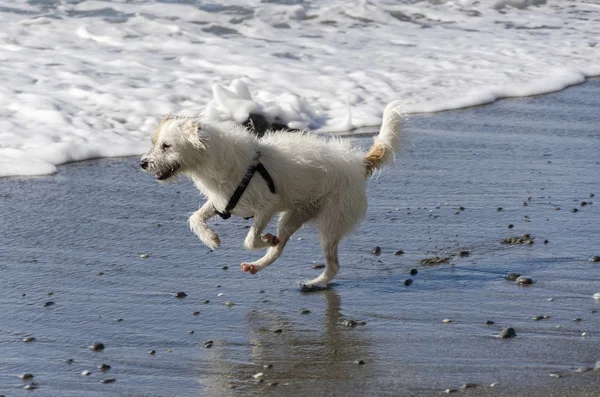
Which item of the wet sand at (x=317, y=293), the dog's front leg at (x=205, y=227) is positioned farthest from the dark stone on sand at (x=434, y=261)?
the dog's front leg at (x=205, y=227)

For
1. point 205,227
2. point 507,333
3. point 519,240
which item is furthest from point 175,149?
point 519,240

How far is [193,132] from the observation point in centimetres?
588

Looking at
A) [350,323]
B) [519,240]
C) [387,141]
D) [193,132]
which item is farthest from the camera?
[519,240]

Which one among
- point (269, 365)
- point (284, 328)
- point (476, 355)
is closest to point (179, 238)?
point (284, 328)

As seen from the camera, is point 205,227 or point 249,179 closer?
point 249,179

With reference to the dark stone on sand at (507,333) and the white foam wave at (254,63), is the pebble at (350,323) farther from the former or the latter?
the white foam wave at (254,63)

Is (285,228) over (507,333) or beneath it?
beneath

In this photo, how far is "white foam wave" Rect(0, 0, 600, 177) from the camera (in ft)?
34.8

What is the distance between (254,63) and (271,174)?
7.33m

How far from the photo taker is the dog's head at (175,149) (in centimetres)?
589

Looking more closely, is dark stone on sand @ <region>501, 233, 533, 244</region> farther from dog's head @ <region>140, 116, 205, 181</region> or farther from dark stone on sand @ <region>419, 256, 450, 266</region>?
dog's head @ <region>140, 116, 205, 181</region>

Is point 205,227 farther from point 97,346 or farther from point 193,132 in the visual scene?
point 97,346

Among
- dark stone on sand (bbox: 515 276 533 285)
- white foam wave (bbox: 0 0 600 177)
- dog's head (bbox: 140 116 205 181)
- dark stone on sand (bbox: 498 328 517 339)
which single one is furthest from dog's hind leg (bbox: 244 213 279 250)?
white foam wave (bbox: 0 0 600 177)

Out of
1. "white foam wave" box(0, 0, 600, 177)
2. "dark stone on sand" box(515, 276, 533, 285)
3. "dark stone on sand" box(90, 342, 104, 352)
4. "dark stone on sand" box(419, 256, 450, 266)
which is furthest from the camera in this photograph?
"white foam wave" box(0, 0, 600, 177)
